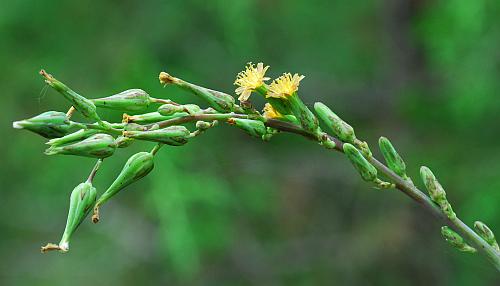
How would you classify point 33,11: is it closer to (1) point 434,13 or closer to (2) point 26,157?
(2) point 26,157

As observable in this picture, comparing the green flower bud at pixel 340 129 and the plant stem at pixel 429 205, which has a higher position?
the green flower bud at pixel 340 129

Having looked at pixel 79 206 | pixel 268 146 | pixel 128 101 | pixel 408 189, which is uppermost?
pixel 268 146

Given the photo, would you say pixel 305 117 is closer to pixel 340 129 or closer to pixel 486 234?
pixel 340 129

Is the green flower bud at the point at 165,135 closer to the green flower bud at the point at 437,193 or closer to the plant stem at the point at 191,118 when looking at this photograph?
the plant stem at the point at 191,118

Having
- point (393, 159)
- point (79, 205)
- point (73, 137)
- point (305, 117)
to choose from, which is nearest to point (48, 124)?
point (73, 137)

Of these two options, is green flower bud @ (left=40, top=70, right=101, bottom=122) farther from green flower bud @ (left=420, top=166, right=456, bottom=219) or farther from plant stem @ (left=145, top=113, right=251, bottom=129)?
green flower bud @ (left=420, top=166, right=456, bottom=219)

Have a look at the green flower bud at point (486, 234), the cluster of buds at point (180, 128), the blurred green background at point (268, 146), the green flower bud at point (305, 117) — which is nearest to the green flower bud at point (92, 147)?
the cluster of buds at point (180, 128)

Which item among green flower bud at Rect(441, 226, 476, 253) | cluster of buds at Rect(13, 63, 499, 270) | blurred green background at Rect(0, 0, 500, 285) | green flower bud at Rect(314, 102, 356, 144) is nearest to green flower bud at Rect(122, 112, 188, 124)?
cluster of buds at Rect(13, 63, 499, 270)
